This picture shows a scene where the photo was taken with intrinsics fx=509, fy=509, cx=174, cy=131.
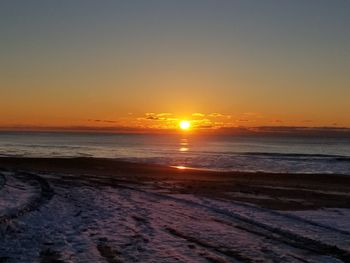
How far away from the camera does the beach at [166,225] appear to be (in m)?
9.55

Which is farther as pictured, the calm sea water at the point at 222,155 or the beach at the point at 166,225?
the calm sea water at the point at 222,155

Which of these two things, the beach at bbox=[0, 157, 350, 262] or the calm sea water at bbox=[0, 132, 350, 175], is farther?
the calm sea water at bbox=[0, 132, 350, 175]

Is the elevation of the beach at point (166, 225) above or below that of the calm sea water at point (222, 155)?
above

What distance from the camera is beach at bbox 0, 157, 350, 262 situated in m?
9.55

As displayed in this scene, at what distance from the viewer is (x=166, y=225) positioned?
41.4ft

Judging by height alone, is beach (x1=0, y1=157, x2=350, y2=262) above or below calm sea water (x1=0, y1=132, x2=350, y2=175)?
above

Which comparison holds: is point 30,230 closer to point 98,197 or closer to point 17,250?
point 17,250

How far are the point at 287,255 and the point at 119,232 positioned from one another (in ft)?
12.6

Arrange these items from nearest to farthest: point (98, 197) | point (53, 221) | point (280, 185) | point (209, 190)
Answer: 1. point (53, 221)
2. point (98, 197)
3. point (209, 190)
4. point (280, 185)

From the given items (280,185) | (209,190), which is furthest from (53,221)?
(280,185)

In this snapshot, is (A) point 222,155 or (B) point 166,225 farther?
(A) point 222,155

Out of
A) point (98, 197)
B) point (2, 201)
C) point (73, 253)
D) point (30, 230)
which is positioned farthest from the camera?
point (98, 197)

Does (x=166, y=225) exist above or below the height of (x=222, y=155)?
above

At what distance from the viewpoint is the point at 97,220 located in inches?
514
